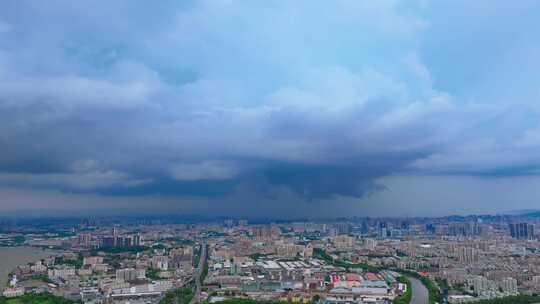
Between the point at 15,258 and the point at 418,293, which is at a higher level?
the point at 15,258

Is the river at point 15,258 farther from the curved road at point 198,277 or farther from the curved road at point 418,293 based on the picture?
the curved road at point 418,293

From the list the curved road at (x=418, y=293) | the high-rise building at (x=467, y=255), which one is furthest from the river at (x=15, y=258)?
the high-rise building at (x=467, y=255)

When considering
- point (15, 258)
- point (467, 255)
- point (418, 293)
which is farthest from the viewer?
point (15, 258)

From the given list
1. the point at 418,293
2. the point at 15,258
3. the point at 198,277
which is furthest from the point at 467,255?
the point at 15,258

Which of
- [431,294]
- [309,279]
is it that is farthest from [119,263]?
[431,294]

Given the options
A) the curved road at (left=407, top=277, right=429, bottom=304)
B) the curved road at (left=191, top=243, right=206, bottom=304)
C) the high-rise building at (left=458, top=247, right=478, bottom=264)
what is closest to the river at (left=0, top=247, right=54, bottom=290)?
the curved road at (left=191, top=243, right=206, bottom=304)

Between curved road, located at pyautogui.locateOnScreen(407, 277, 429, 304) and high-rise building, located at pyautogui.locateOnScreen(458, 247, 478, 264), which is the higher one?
high-rise building, located at pyautogui.locateOnScreen(458, 247, 478, 264)

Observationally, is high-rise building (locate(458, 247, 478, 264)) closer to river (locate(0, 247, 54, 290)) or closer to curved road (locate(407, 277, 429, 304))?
curved road (locate(407, 277, 429, 304))

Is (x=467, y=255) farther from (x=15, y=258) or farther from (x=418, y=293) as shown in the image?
(x=15, y=258)

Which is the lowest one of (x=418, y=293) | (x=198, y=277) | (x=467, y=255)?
(x=418, y=293)
